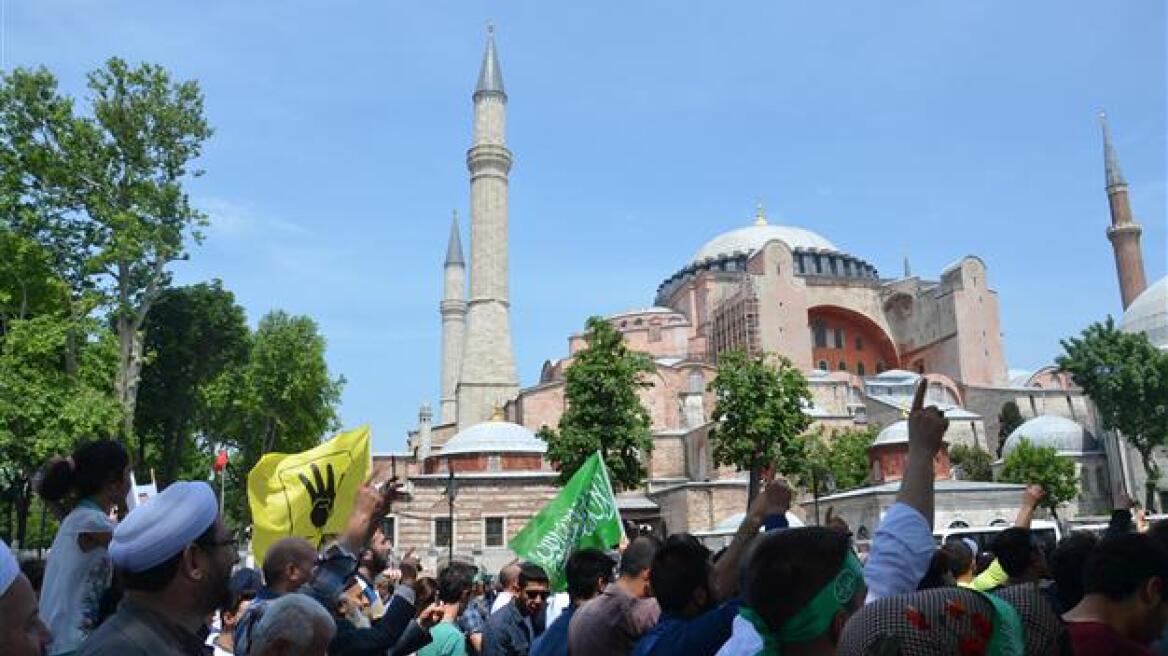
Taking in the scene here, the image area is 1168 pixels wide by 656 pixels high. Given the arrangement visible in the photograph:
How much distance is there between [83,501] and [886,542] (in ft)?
10.5

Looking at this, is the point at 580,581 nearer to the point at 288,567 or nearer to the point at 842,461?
the point at 288,567

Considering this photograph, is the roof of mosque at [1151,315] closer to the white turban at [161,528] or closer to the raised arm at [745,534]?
the raised arm at [745,534]

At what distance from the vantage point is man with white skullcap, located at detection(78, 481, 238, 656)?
2.40 metres

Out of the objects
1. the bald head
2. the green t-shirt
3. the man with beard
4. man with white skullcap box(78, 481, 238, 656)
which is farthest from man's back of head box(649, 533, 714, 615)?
the green t-shirt

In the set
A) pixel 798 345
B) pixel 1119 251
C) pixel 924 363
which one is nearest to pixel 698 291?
pixel 798 345

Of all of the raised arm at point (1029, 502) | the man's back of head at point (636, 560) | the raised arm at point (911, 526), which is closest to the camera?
the raised arm at point (911, 526)

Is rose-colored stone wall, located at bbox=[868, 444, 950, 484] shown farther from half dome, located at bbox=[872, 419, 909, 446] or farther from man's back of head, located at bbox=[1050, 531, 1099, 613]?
man's back of head, located at bbox=[1050, 531, 1099, 613]

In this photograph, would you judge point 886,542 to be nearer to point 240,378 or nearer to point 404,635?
point 404,635

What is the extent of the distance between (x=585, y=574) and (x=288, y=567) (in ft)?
4.76

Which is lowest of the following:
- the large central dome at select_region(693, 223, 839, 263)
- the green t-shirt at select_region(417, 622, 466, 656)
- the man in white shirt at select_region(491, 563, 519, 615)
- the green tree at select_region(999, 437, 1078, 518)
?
the green t-shirt at select_region(417, 622, 466, 656)

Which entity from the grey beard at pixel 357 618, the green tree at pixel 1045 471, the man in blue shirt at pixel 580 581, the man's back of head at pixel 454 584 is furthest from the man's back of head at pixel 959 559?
the green tree at pixel 1045 471

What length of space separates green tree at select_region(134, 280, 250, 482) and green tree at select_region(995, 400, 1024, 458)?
38709mm

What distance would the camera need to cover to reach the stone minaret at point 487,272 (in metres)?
45.7

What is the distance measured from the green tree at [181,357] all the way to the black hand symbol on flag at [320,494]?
25670mm
